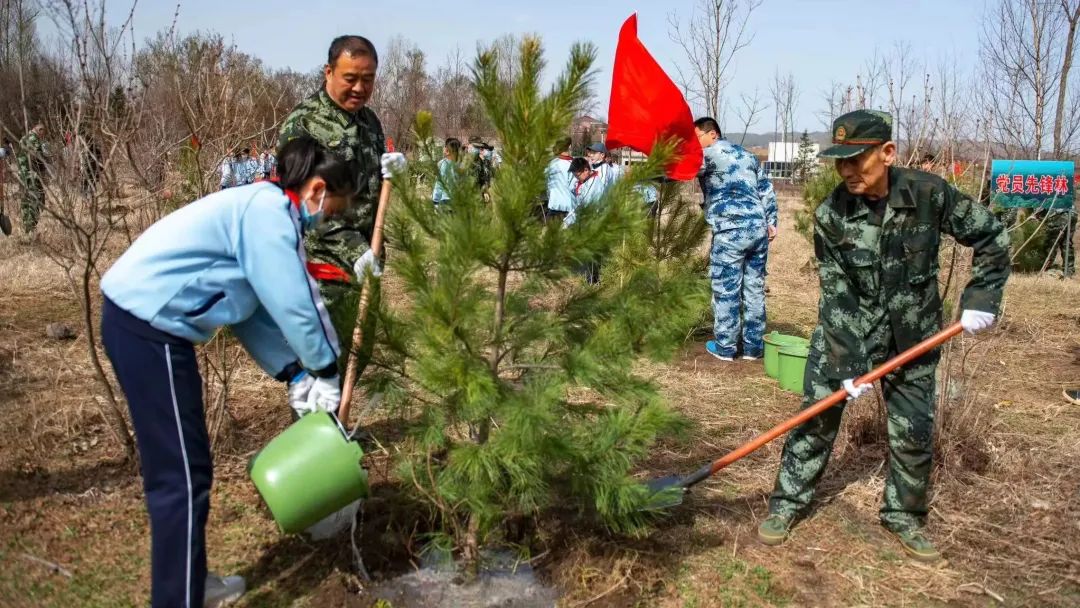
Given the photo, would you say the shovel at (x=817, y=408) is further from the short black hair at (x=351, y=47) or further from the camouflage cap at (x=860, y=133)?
the short black hair at (x=351, y=47)

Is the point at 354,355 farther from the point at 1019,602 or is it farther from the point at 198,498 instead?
the point at 1019,602

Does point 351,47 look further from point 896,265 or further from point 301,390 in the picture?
point 896,265

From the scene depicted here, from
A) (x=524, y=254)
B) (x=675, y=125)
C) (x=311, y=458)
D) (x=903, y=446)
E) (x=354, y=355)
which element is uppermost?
(x=675, y=125)

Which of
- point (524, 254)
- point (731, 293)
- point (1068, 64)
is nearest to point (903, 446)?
point (524, 254)

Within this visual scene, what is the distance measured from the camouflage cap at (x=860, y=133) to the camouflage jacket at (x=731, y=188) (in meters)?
2.65

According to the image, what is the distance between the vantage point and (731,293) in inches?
223

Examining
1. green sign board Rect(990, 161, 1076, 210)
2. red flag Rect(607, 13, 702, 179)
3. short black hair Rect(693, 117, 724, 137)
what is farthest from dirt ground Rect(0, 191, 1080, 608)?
green sign board Rect(990, 161, 1076, 210)

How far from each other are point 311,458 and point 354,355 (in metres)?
0.38

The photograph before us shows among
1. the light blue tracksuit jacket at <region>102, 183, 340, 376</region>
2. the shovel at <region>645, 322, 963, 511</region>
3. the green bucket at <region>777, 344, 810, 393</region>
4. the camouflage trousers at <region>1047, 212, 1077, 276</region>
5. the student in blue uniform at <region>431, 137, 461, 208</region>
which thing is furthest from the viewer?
the camouflage trousers at <region>1047, 212, 1077, 276</region>

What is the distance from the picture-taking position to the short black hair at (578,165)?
26.7 ft

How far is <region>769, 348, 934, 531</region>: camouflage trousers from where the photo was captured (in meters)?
2.93

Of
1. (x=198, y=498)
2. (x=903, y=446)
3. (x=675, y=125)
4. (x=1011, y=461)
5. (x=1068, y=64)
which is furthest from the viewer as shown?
(x=1068, y=64)

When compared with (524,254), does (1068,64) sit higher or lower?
higher

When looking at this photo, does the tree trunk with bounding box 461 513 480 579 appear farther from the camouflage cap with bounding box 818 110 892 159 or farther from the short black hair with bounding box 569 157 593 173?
the short black hair with bounding box 569 157 593 173
